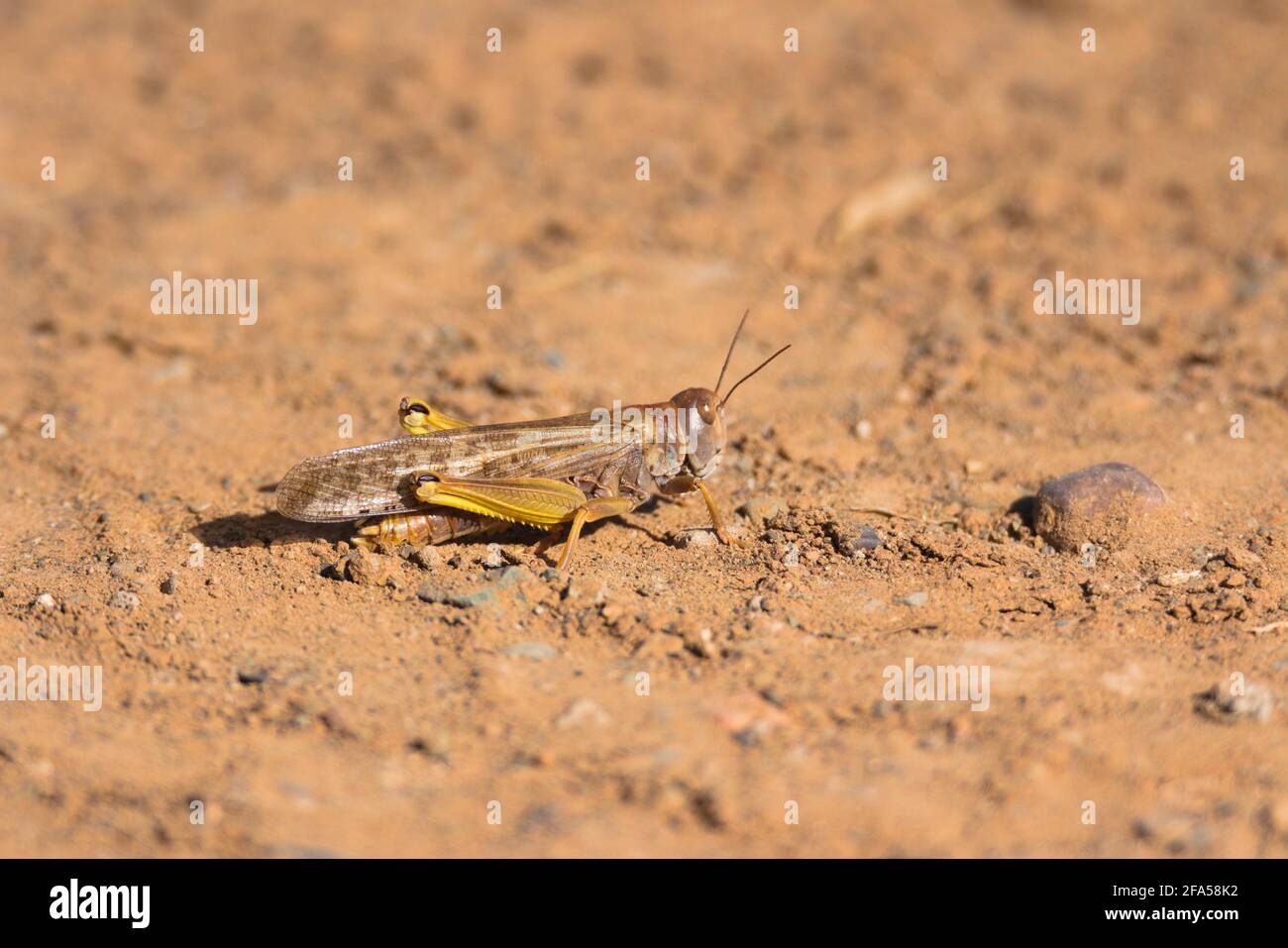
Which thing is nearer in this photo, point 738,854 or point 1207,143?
point 738,854

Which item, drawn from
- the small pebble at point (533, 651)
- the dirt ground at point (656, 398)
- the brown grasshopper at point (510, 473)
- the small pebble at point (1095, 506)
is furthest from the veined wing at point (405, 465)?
the small pebble at point (1095, 506)

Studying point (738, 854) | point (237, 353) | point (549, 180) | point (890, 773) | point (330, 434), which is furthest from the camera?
point (549, 180)

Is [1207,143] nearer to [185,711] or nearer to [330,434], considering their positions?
[330,434]

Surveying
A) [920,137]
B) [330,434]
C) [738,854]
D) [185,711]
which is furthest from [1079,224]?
[185,711]

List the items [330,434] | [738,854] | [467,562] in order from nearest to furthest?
1. [738,854]
2. [467,562]
3. [330,434]

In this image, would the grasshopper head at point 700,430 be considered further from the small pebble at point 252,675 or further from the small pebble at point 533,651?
the small pebble at point 252,675
